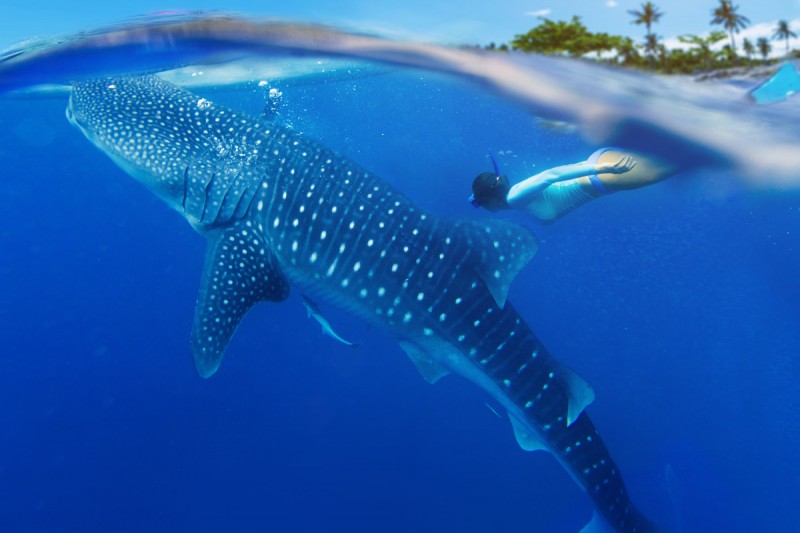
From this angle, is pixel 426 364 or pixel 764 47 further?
pixel 426 364

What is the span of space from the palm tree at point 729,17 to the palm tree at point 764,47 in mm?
232

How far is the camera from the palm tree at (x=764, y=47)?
14.9ft

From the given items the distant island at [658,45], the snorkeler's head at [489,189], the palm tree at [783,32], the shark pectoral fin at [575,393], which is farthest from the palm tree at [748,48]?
the shark pectoral fin at [575,393]

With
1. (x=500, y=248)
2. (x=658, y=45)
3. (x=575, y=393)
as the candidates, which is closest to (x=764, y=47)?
(x=658, y=45)

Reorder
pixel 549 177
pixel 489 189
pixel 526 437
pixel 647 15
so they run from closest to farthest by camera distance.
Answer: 1. pixel 647 15
2. pixel 526 437
3. pixel 549 177
4. pixel 489 189

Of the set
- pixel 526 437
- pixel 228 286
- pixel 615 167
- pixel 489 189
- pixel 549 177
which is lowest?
pixel 526 437

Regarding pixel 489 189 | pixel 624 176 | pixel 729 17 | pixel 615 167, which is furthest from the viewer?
pixel 624 176

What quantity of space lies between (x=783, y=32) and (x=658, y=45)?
1.01m

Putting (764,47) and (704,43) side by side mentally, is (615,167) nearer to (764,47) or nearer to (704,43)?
(704,43)

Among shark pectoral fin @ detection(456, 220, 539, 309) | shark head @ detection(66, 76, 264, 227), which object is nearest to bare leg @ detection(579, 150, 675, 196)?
shark pectoral fin @ detection(456, 220, 539, 309)

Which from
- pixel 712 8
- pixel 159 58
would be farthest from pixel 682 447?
pixel 159 58

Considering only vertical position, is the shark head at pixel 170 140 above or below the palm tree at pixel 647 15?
below

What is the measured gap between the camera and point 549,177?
17.6ft

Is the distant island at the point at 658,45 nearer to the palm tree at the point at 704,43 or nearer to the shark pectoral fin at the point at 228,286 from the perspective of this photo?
the palm tree at the point at 704,43
